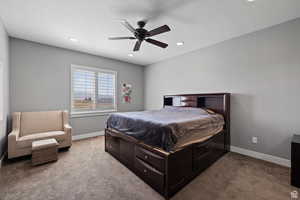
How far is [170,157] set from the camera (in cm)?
162

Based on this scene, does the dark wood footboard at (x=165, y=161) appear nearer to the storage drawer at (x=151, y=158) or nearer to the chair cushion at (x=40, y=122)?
the storage drawer at (x=151, y=158)

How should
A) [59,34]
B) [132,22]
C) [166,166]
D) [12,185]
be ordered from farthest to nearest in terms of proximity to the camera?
1. [59,34]
2. [132,22]
3. [12,185]
4. [166,166]

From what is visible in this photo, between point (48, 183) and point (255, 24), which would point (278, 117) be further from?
point (48, 183)

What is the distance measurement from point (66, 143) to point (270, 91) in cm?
468

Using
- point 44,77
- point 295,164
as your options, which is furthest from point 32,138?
point 295,164

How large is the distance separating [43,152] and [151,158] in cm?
214

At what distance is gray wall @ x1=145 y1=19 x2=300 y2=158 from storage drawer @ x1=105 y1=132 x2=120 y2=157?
271cm

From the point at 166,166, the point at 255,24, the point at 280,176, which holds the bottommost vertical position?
the point at 280,176

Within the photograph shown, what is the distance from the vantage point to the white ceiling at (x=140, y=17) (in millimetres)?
1986

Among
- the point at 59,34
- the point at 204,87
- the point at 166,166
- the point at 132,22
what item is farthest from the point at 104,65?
the point at 166,166

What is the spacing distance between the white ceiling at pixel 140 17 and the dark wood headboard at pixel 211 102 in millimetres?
1451

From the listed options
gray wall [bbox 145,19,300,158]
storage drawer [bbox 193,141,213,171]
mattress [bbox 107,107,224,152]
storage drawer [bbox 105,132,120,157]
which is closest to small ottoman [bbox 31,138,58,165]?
storage drawer [bbox 105,132,120,157]

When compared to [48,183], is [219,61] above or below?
above

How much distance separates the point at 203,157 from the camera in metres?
2.21
